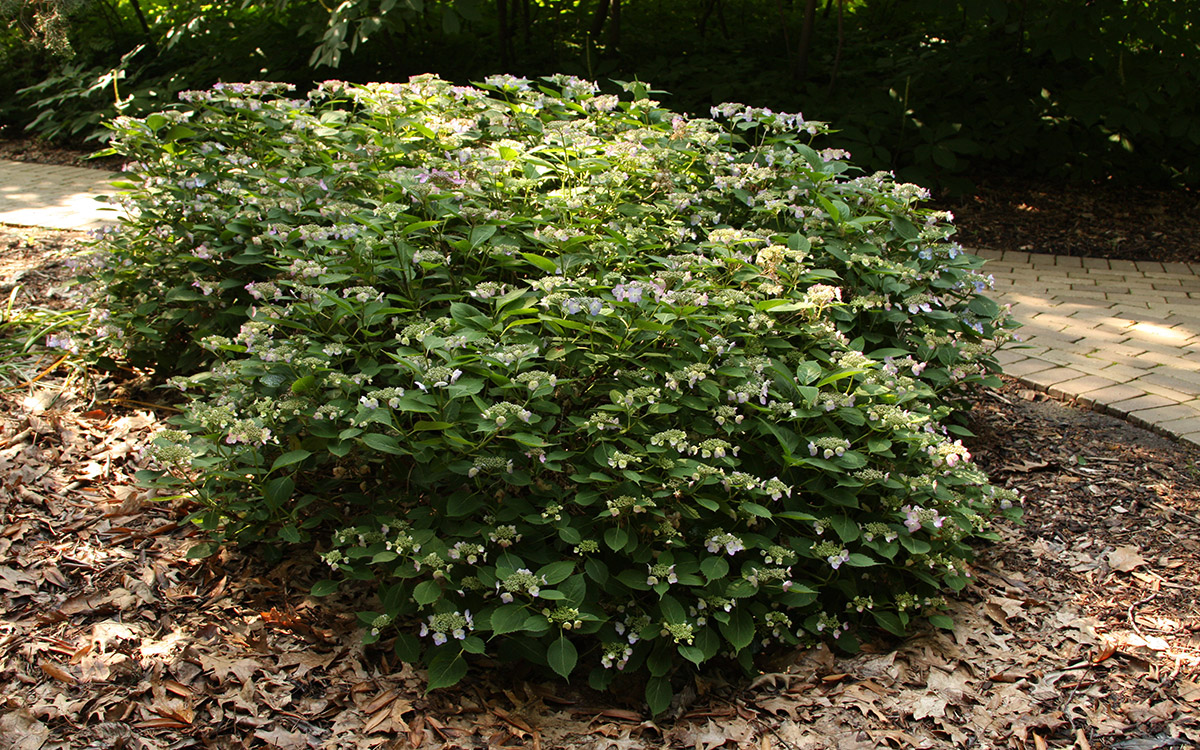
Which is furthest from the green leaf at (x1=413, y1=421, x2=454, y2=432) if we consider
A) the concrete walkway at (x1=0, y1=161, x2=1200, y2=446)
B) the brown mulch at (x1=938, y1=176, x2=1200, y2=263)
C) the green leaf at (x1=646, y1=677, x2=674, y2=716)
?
the brown mulch at (x1=938, y1=176, x2=1200, y2=263)

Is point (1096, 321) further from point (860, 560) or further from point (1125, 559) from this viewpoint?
point (860, 560)

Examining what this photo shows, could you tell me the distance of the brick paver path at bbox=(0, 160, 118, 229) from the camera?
5316mm

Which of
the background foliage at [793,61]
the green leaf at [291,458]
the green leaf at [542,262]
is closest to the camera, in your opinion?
the green leaf at [291,458]

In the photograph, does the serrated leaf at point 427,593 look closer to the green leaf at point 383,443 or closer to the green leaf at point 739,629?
the green leaf at point 383,443

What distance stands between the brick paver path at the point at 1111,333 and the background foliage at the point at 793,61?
113 centimetres

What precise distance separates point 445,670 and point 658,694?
20.1 inches

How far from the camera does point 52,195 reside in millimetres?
6156

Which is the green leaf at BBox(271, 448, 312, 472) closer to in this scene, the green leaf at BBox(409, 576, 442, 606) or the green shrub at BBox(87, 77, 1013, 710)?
the green shrub at BBox(87, 77, 1013, 710)

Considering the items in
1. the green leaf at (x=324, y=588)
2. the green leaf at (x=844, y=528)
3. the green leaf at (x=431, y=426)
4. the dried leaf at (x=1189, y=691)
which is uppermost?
the green leaf at (x=431, y=426)

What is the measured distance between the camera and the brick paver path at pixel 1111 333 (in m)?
3.53

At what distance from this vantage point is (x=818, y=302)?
2463mm

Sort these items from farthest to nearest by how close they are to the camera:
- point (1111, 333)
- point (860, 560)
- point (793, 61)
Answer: point (793, 61) < point (1111, 333) < point (860, 560)

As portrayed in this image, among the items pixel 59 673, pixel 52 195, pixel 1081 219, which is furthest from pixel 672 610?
pixel 52 195

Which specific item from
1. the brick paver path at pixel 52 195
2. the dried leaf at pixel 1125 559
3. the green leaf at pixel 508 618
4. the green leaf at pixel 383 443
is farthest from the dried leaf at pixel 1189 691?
the brick paver path at pixel 52 195
